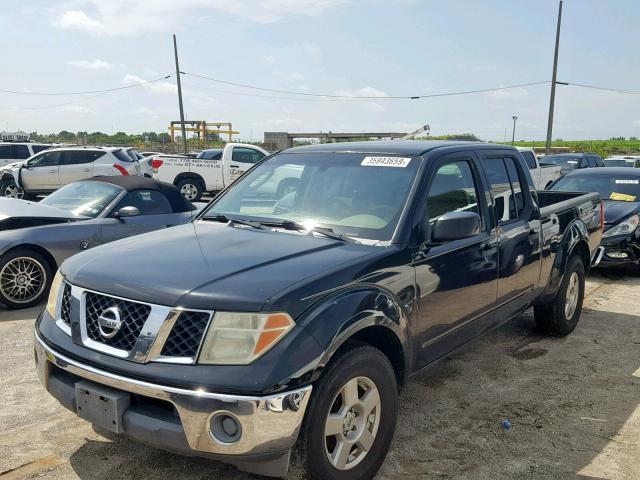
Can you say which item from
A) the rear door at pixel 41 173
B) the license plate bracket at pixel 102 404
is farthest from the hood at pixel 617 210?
the rear door at pixel 41 173

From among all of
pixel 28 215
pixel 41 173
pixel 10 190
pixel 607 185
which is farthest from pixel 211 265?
pixel 10 190

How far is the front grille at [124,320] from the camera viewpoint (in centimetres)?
271

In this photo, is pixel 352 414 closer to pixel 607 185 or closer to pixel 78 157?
pixel 607 185

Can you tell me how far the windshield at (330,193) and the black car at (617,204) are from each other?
5778 millimetres

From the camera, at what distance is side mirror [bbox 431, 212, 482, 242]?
3.45m

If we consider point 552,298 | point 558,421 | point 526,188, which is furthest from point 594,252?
point 558,421

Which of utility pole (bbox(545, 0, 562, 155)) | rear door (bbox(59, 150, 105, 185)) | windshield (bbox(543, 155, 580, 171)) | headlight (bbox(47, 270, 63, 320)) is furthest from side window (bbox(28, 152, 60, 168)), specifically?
utility pole (bbox(545, 0, 562, 155))

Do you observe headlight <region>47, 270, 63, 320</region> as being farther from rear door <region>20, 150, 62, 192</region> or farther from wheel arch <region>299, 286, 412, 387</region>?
rear door <region>20, 150, 62, 192</region>

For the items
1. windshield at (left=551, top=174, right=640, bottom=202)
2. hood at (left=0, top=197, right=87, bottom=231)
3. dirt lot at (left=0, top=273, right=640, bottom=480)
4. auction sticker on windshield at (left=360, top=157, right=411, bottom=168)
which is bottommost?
dirt lot at (left=0, top=273, right=640, bottom=480)

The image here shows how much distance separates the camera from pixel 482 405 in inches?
167

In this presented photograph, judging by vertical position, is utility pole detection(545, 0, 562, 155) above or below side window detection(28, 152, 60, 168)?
above

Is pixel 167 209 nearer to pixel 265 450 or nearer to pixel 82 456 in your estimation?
pixel 82 456

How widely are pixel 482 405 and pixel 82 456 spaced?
2.65 metres

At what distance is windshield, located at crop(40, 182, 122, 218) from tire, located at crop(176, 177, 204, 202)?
11391 mm
